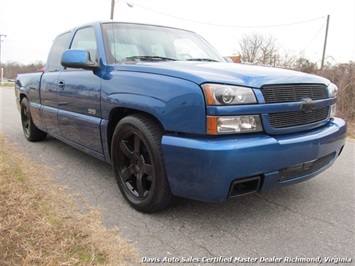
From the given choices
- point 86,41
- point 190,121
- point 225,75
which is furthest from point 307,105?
point 86,41

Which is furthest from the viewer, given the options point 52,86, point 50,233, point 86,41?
point 52,86

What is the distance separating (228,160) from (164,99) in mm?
672

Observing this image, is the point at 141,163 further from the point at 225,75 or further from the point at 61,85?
the point at 61,85

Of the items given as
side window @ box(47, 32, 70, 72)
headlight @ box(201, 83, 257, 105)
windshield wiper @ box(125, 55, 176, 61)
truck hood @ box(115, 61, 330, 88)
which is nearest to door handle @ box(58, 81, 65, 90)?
side window @ box(47, 32, 70, 72)

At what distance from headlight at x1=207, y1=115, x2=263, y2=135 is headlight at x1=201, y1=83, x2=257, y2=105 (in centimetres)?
10

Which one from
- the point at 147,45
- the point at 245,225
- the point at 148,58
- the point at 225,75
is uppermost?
the point at 147,45

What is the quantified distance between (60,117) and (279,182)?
9.08 ft

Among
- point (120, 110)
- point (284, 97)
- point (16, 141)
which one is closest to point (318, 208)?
point (284, 97)

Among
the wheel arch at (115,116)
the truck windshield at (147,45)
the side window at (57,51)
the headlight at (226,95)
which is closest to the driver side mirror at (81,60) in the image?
the truck windshield at (147,45)

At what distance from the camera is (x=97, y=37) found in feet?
10.7

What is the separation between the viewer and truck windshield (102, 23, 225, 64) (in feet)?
10.3

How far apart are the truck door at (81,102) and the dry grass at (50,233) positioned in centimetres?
65

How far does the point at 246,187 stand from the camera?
2.20 metres

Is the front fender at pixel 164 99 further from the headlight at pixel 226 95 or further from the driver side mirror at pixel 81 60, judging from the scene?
the driver side mirror at pixel 81 60
